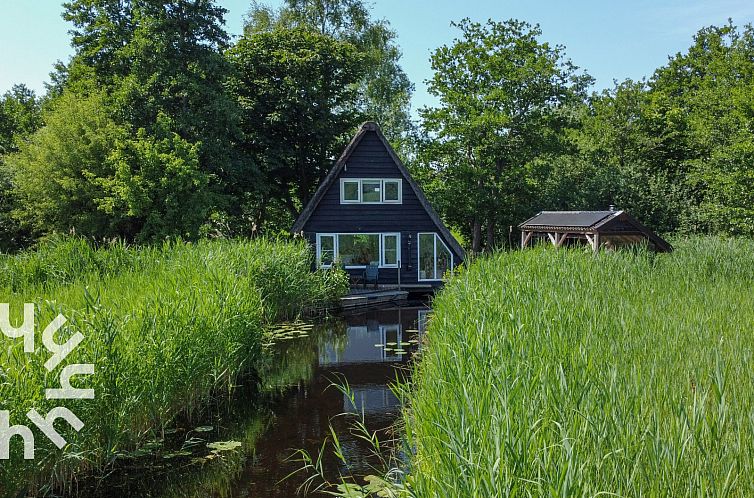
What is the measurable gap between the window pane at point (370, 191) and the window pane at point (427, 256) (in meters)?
2.08

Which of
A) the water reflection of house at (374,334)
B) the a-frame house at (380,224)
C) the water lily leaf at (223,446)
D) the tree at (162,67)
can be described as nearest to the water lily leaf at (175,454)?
the water lily leaf at (223,446)

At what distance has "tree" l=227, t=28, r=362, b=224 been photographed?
21.9 meters

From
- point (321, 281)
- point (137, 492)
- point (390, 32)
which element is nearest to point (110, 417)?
point (137, 492)

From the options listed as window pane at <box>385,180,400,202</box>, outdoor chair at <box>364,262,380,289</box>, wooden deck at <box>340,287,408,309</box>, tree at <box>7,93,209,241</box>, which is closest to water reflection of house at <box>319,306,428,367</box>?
wooden deck at <box>340,287,408,309</box>

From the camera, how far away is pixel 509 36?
23922mm

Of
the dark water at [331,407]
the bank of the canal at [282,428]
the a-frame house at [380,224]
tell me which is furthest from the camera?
the a-frame house at [380,224]

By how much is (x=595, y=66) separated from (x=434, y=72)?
7.67m

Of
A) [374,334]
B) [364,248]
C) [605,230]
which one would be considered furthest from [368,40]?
[374,334]

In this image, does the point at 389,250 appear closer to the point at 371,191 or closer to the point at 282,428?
the point at 371,191

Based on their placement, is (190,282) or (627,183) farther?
(627,183)

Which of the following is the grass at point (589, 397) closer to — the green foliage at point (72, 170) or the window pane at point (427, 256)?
the window pane at point (427, 256)

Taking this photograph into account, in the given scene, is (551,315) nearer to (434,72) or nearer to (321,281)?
(321,281)

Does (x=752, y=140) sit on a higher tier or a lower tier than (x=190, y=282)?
higher

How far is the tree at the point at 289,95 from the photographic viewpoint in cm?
2192
